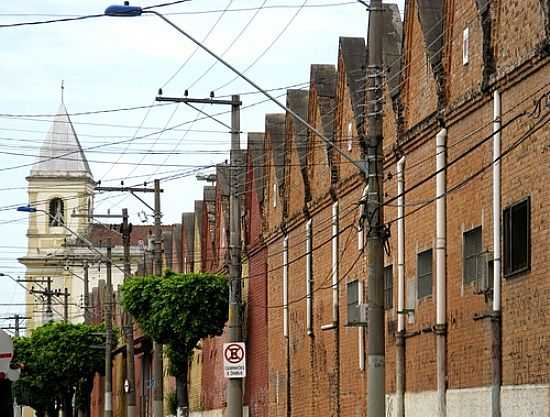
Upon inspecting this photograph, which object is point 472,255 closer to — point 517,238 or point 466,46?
point 517,238

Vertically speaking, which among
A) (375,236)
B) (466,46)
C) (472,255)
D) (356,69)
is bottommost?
(472,255)

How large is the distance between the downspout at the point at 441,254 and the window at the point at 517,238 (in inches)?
148

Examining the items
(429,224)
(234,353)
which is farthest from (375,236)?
(234,353)

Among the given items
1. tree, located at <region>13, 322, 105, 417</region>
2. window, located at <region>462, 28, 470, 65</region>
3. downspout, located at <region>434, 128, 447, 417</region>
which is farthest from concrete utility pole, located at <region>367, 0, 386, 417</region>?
tree, located at <region>13, 322, 105, 417</region>

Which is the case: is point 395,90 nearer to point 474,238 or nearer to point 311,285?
point 474,238

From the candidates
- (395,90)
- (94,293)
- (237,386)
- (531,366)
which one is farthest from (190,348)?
(94,293)

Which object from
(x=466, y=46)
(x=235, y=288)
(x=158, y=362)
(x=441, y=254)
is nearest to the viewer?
(x=466, y=46)

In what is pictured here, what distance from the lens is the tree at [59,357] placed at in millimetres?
83875

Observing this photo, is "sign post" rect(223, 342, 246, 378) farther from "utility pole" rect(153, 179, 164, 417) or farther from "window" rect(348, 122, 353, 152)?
"utility pole" rect(153, 179, 164, 417)

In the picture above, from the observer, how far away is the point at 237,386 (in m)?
39.8

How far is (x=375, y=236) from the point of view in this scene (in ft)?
83.9

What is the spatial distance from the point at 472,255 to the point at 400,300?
524 centimetres

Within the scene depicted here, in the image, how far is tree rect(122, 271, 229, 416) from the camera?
182 feet

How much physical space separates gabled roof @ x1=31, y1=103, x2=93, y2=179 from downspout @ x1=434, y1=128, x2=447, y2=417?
Result: 113m
